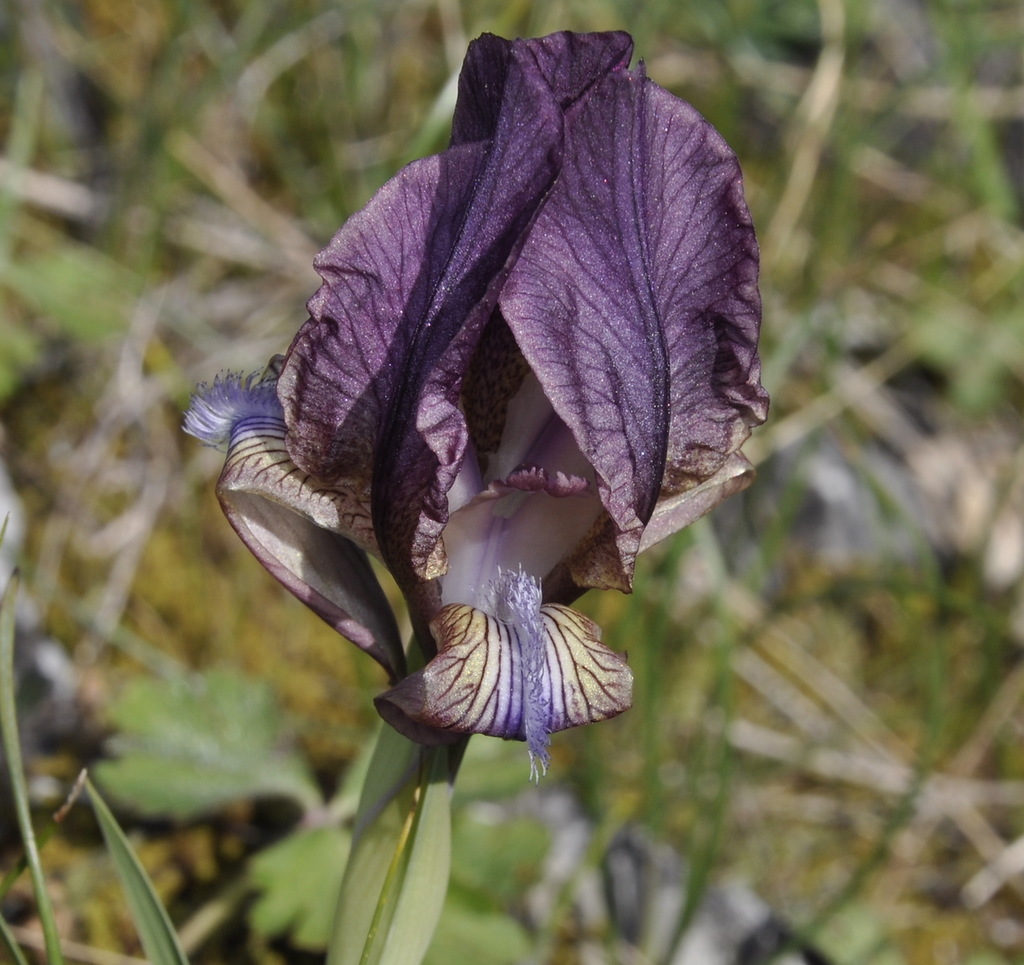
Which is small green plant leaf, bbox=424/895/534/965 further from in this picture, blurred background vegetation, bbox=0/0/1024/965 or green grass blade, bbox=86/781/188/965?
green grass blade, bbox=86/781/188/965

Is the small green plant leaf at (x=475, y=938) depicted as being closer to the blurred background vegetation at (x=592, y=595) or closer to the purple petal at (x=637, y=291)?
the blurred background vegetation at (x=592, y=595)

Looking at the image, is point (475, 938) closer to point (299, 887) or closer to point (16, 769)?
point (299, 887)

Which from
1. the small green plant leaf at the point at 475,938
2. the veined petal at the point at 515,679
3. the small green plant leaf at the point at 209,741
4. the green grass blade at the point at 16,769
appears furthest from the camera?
the small green plant leaf at the point at 209,741

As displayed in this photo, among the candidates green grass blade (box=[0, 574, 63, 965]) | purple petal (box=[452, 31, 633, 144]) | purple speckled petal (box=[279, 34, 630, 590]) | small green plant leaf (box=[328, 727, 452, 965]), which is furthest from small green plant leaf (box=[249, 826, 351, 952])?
purple petal (box=[452, 31, 633, 144])

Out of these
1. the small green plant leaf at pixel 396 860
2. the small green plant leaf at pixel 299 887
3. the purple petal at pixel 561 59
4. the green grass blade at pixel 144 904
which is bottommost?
the small green plant leaf at pixel 299 887

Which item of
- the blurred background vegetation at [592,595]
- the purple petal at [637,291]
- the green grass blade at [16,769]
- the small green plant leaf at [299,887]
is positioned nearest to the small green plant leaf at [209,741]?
the blurred background vegetation at [592,595]

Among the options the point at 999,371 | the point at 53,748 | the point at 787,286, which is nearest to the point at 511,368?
the point at 53,748

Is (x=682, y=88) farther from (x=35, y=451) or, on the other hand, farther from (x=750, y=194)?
(x=35, y=451)

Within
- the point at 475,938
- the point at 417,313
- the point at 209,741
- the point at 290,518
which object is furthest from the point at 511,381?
the point at 209,741

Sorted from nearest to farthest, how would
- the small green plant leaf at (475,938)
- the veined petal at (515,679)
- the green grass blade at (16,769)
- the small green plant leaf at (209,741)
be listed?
the veined petal at (515,679) → the green grass blade at (16,769) → the small green plant leaf at (475,938) → the small green plant leaf at (209,741)
